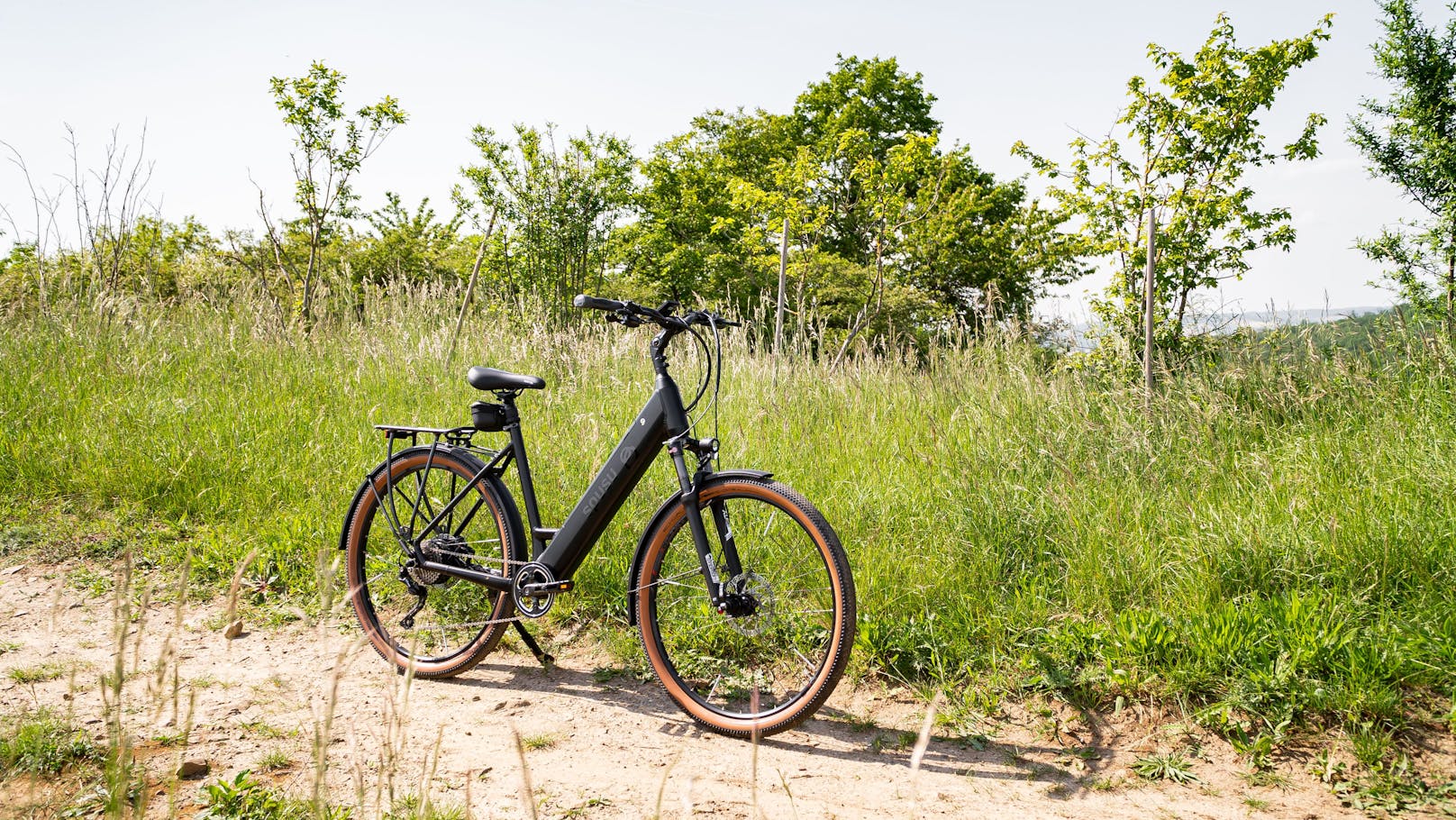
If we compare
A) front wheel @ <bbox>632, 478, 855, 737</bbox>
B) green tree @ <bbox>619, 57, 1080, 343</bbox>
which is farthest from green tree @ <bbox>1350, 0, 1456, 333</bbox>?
front wheel @ <bbox>632, 478, 855, 737</bbox>

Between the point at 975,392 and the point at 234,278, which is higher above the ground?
the point at 234,278

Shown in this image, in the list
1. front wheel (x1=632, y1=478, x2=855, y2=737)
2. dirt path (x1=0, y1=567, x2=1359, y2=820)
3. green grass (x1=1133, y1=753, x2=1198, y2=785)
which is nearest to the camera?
dirt path (x1=0, y1=567, x2=1359, y2=820)

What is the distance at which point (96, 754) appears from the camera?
284 cm

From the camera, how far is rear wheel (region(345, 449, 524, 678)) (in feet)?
12.2

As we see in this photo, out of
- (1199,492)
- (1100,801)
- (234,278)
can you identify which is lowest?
(1100,801)

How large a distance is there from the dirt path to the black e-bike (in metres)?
0.20

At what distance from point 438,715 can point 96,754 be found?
3.52 ft

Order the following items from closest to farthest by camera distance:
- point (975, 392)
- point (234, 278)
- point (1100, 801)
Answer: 1. point (1100, 801)
2. point (975, 392)
3. point (234, 278)

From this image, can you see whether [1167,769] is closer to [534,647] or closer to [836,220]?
[534,647]

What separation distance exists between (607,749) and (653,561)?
2.25ft

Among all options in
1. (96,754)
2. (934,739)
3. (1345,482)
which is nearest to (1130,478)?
(1345,482)

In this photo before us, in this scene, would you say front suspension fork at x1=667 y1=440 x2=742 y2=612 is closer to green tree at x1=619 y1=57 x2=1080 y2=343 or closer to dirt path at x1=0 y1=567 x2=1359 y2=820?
dirt path at x1=0 y1=567 x2=1359 y2=820

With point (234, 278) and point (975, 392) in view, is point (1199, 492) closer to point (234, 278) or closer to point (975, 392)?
point (975, 392)

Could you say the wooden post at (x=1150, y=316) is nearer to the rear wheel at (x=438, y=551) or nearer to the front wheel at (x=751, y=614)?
the front wheel at (x=751, y=614)
